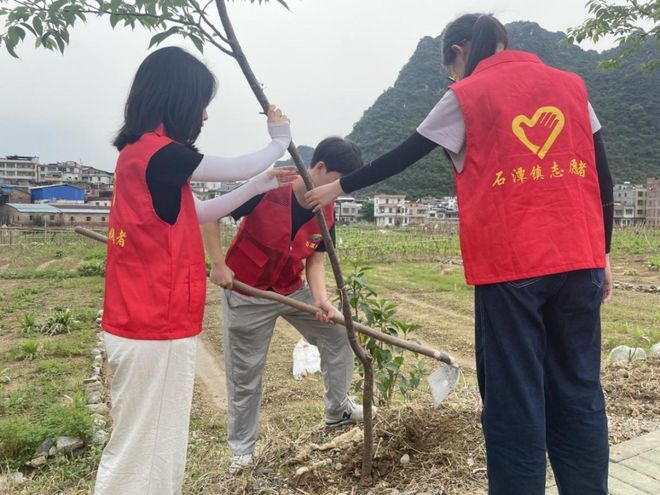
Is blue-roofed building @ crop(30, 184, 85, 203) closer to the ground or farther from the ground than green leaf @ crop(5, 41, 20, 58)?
farther from the ground

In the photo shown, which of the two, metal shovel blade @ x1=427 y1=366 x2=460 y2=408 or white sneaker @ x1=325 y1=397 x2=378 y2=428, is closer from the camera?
metal shovel blade @ x1=427 y1=366 x2=460 y2=408

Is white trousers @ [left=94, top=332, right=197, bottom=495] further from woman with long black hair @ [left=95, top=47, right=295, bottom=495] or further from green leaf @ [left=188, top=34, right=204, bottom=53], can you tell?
green leaf @ [left=188, top=34, right=204, bottom=53]

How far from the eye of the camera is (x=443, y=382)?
97.3 inches

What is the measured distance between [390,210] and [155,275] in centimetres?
5269

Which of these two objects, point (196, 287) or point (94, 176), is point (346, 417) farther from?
point (94, 176)

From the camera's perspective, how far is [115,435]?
1579mm

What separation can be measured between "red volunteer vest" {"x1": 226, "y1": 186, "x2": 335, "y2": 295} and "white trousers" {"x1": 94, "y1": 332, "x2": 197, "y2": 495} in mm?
1112

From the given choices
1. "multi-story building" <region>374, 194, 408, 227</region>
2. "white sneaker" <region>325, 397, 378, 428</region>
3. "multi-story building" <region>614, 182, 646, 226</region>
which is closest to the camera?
"white sneaker" <region>325, 397, 378, 428</region>

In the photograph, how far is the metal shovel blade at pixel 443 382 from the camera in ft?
7.96

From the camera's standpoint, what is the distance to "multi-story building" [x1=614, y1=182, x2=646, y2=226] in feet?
154

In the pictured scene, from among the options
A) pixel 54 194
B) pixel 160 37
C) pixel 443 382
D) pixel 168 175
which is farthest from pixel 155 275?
pixel 54 194

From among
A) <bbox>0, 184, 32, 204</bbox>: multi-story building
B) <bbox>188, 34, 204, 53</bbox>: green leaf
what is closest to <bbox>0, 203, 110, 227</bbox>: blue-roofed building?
<bbox>0, 184, 32, 204</bbox>: multi-story building

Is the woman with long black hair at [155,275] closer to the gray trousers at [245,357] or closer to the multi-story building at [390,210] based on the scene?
the gray trousers at [245,357]

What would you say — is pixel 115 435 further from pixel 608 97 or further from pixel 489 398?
pixel 608 97
